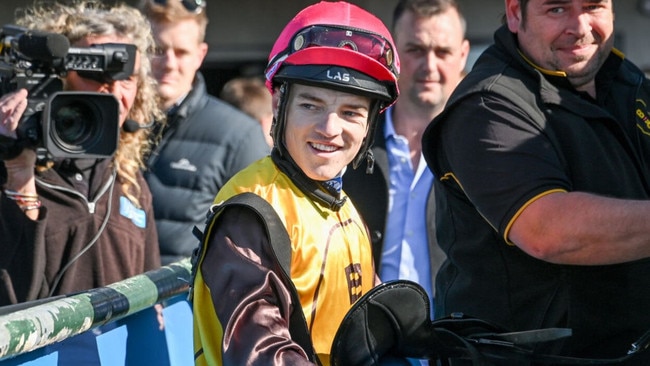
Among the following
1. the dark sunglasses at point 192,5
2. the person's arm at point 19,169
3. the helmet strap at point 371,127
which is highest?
the dark sunglasses at point 192,5

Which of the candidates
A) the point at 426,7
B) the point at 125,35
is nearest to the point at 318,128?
the point at 125,35

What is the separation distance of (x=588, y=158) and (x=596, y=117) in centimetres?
13

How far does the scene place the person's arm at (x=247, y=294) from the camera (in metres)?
2.36

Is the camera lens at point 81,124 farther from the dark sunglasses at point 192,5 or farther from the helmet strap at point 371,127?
the dark sunglasses at point 192,5

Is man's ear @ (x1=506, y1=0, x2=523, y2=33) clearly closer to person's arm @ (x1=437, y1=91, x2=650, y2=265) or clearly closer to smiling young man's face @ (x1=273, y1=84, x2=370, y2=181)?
person's arm @ (x1=437, y1=91, x2=650, y2=265)

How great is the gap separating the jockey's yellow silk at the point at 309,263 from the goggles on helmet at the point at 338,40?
1.02 feet

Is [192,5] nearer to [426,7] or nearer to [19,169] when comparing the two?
[426,7]

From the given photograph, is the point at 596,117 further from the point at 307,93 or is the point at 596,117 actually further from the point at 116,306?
the point at 116,306

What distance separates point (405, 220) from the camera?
473 centimetres

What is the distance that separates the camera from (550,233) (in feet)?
9.50

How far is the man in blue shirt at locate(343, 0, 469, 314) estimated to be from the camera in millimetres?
4664

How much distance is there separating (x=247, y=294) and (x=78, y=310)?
56 centimetres

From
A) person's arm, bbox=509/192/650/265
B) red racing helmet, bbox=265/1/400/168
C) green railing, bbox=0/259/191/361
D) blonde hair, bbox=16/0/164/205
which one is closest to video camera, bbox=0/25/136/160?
blonde hair, bbox=16/0/164/205

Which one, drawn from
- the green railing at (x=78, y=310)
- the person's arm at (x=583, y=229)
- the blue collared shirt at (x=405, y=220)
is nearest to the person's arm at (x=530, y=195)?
the person's arm at (x=583, y=229)
